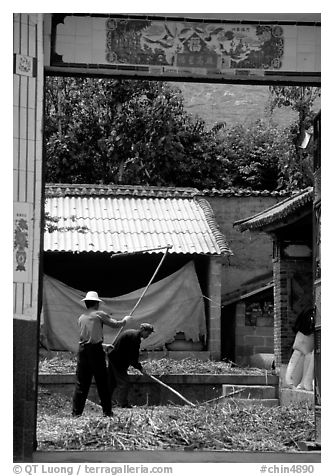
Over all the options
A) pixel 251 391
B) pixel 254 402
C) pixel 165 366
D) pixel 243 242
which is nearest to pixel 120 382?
pixel 251 391

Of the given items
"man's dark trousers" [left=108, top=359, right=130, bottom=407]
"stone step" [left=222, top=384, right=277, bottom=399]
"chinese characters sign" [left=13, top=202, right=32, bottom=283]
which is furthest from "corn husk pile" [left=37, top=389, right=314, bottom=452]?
"stone step" [left=222, top=384, right=277, bottom=399]

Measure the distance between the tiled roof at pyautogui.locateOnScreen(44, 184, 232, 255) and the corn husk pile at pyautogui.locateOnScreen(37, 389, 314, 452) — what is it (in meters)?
5.94

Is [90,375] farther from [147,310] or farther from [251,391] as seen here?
[147,310]

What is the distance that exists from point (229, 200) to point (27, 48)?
12679mm

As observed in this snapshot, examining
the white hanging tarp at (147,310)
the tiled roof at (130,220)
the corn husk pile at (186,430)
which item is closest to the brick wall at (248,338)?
the white hanging tarp at (147,310)

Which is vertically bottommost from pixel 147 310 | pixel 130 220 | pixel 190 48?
pixel 147 310

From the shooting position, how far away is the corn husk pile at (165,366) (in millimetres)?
14831

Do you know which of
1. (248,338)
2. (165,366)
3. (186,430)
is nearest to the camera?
(186,430)

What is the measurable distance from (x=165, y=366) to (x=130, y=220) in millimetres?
3480

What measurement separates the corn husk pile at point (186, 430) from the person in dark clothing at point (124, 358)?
6.82 ft

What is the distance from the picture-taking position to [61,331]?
53.2ft

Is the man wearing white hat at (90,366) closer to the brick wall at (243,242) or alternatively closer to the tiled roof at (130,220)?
the tiled roof at (130,220)

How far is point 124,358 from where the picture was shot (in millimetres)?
13109

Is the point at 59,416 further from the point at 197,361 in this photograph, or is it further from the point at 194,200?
the point at 194,200
